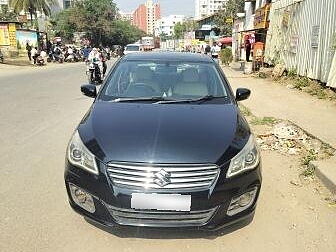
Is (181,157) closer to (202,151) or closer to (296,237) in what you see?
(202,151)

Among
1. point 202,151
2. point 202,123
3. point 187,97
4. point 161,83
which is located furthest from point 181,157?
point 161,83

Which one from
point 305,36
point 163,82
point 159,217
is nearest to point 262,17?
point 305,36

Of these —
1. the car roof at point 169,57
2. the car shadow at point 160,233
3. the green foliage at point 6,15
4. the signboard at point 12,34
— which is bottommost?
the car shadow at point 160,233

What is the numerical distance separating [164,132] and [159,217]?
74 cm

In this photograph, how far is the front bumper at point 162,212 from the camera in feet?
9.96

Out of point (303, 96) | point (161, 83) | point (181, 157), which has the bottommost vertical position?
point (303, 96)

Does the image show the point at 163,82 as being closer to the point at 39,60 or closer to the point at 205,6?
the point at 39,60

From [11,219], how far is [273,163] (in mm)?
3592

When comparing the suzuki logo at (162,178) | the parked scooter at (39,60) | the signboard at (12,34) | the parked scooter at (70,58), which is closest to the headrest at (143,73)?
the suzuki logo at (162,178)

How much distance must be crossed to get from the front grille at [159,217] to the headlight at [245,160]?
0.35 metres

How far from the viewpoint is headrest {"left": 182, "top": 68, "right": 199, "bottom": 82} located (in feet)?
15.6

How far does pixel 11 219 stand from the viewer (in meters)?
3.76

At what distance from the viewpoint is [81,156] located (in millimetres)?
3311

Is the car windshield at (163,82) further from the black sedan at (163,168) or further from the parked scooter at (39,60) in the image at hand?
the parked scooter at (39,60)
